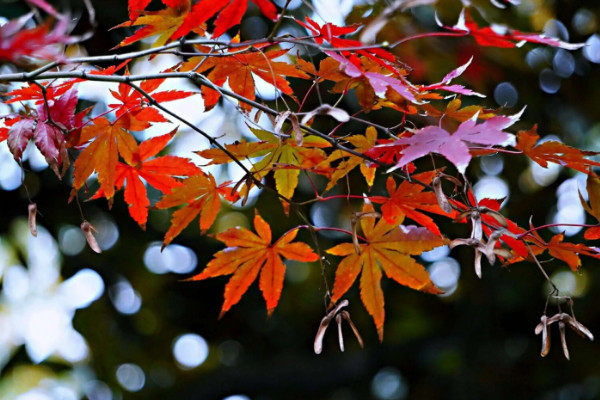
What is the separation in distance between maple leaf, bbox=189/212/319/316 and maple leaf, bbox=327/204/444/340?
5cm

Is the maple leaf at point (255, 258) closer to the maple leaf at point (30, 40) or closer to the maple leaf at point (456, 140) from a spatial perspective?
the maple leaf at point (456, 140)

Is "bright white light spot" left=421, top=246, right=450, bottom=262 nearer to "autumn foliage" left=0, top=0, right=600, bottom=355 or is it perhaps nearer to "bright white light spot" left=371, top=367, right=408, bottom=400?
"bright white light spot" left=371, top=367, right=408, bottom=400

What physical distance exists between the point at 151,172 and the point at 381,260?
1.19 ft

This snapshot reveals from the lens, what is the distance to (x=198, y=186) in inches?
36.7

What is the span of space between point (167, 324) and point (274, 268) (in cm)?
237

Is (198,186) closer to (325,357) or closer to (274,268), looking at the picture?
(274,268)

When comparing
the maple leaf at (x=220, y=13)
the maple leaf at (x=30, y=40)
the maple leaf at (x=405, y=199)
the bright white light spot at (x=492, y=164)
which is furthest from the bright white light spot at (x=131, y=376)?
the maple leaf at (x=30, y=40)

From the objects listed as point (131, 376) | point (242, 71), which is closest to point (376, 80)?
point (242, 71)

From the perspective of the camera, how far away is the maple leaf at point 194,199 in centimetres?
91

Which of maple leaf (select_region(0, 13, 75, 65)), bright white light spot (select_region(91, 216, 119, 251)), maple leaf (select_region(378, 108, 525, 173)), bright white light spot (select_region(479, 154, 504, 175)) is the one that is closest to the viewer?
maple leaf (select_region(0, 13, 75, 65))

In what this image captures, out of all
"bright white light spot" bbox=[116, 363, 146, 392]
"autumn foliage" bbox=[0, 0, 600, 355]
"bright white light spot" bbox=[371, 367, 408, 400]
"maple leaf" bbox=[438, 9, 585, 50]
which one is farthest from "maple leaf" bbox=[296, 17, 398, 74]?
"bright white light spot" bbox=[116, 363, 146, 392]

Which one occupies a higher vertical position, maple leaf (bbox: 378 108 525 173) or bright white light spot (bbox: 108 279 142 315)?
maple leaf (bbox: 378 108 525 173)

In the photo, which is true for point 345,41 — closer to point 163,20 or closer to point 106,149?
point 163,20

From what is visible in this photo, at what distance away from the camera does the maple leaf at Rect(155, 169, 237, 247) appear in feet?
2.98
